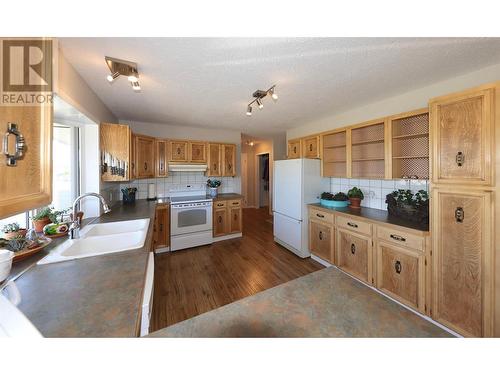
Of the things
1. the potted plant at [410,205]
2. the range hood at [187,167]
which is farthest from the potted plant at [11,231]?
the potted plant at [410,205]

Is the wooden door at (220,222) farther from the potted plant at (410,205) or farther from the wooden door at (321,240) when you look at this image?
the potted plant at (410,205)

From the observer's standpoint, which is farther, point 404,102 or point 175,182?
point 175,182

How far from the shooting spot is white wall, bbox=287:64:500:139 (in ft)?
5.18

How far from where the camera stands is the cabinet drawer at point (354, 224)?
2.04m

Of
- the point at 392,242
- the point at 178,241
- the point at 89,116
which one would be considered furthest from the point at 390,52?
the point at 178,241

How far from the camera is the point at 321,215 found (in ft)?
8.63

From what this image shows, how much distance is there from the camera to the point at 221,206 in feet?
11.6

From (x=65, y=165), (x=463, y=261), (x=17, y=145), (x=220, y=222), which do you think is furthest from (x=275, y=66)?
(x=220, y=222)

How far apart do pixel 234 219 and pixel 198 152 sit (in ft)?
4.88

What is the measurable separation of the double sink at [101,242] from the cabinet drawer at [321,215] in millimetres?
2172

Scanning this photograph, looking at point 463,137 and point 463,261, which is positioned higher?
point 463,137

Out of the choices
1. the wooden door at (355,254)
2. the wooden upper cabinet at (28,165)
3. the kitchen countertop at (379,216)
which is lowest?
the wooden door at (355,254)

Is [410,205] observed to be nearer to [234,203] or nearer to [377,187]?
[377,187]
